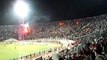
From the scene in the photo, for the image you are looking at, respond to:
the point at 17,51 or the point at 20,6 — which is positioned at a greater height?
the point at 20,6

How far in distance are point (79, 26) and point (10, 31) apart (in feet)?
73.4

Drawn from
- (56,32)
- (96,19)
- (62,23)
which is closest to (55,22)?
(62,23)

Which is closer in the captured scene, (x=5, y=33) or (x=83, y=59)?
(x=83, y=59)

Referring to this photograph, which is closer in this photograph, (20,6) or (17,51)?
(17,51)

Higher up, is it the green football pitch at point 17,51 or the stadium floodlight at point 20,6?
the stadium floodlight at point 20,6

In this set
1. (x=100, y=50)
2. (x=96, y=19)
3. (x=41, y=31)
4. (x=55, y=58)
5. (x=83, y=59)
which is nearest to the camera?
(x=83, y=59)

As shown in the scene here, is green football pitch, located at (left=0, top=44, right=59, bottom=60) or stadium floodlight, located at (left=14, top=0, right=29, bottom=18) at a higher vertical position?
stadium floodlight, located at (left=14, top=0, right=29, bottom=18)

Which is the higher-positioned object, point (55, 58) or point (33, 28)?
point (33, 28)

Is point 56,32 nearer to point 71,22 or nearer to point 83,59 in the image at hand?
point 71,22

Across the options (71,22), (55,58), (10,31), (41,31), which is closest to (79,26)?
(71,22)

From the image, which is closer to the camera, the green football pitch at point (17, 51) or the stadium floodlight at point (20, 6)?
the green football pitch at point (17, 51)

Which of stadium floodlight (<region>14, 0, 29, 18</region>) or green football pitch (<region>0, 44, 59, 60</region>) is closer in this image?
green football pitch (<region>0, 44, 59, 60</region>)

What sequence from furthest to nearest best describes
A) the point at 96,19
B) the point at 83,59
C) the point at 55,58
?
the point at 96,19 < the point at 55,58 < the point at 83,59

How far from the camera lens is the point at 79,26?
67.5 m
